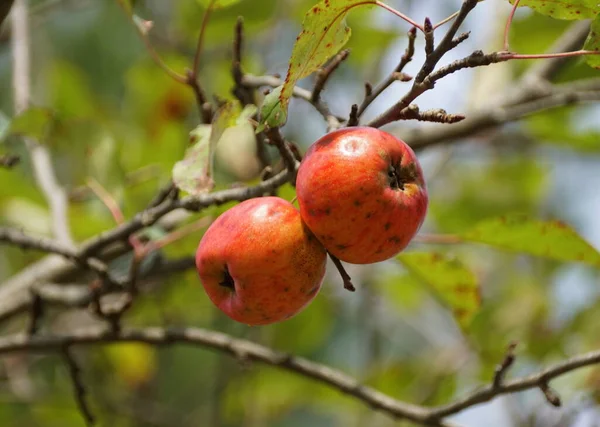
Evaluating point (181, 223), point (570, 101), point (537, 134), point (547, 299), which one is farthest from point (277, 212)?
point (547, 299)

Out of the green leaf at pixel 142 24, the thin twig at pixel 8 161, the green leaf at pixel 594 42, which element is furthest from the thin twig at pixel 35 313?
the green leaf at pixel 594 42

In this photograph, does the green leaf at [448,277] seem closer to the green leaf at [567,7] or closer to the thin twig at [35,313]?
the green leaf at [567,7]

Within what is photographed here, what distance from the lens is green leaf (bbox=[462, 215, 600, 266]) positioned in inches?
49.6

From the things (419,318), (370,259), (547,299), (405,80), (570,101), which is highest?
(405,80)

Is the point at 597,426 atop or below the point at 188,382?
atop

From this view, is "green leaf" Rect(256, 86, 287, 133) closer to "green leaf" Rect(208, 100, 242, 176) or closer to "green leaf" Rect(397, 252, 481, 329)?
"green leaf" Rect(208, 100, 242, 176)

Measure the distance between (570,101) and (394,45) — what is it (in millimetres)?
824

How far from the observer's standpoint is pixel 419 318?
10.8 feet

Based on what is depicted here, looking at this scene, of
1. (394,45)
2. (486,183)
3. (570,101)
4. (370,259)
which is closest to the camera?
(370,259)

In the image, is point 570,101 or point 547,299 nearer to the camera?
point 570,101

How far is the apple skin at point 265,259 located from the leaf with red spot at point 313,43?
12 cm

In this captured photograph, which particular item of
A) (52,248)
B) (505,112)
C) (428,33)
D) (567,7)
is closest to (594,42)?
(567,7)

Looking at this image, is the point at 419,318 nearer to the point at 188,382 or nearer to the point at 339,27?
the point at 188,382

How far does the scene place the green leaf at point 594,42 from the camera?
91 centimetres
